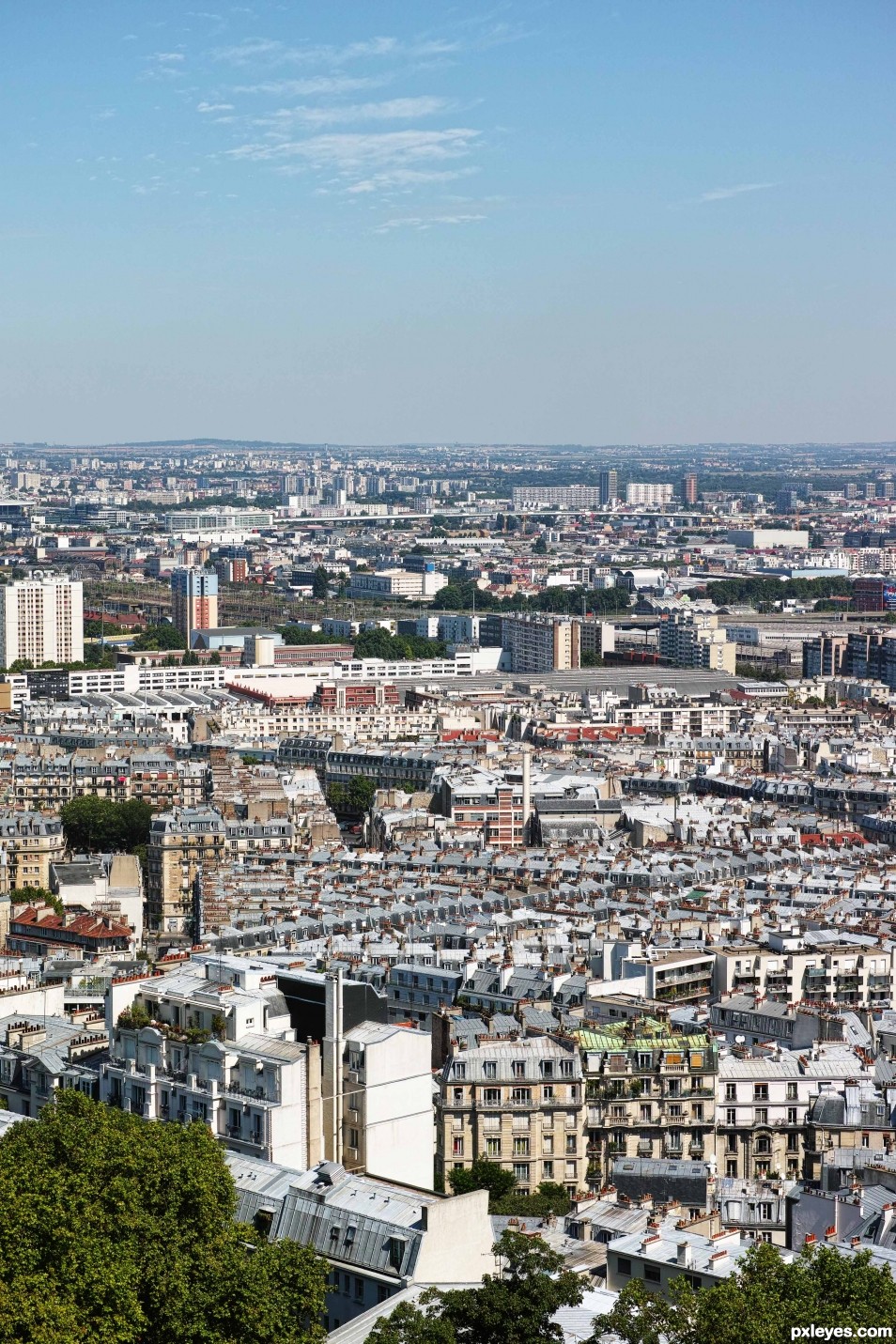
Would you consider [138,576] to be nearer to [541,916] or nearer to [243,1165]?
[541,916]

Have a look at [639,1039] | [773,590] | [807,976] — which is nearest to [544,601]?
[773,590]

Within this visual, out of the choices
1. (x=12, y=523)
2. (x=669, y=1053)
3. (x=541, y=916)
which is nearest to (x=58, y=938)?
(x=541, y=916)

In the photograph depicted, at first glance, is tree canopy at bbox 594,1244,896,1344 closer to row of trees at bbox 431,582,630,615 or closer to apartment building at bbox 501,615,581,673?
apartment building at bbox 501,615,581,673

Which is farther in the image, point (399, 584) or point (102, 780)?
point (399, 584)

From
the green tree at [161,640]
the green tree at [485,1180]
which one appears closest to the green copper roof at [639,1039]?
the green tree at [485,1180]

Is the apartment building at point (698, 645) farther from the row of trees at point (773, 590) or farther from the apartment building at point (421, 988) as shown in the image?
the apartment building at point (421, 988)

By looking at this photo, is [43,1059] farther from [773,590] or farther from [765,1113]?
[773,590]
